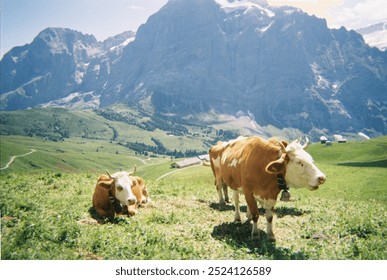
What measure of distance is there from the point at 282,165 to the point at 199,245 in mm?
4157

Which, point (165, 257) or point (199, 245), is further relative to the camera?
point (199, 245)

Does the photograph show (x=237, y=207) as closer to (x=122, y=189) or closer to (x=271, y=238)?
(x=271, y=238)

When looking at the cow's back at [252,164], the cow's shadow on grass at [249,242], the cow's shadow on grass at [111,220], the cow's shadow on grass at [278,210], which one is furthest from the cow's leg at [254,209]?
the cow's shadow on grass at [111,220]

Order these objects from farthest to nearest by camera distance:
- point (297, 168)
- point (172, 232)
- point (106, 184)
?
point (106, 184)
point (172, 232)
point (297, 168)

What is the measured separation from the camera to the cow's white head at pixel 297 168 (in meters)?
11.5

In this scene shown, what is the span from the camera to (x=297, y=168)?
11773 mm

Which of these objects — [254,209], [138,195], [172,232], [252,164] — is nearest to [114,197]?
[138,195]

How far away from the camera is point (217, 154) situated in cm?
1841

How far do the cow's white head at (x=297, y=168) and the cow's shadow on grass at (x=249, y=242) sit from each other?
2296mm

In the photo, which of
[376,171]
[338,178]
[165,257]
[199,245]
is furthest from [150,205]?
[376,171]

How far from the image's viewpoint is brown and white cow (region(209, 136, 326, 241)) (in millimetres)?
11672

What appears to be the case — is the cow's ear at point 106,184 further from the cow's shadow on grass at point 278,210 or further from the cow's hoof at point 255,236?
the cow's hoof at point 255,236

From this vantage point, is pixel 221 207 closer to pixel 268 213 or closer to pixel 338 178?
pixel 268 213

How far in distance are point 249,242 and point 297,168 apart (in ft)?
11.5
